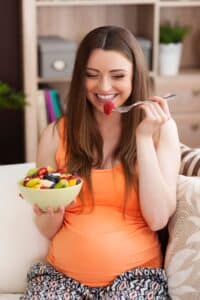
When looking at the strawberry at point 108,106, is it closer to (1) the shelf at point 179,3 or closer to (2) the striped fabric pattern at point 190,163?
(2) the striped fabric pattern at point 190,163

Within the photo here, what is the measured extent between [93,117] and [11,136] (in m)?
2.05

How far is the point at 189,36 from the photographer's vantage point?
4152 millimetres

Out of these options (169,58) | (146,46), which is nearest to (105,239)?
(146,46)

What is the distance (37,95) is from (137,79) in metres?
1.84

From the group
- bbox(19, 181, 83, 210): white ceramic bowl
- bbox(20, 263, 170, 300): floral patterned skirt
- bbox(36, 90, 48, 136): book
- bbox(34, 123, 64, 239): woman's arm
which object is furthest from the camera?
bbox(36, 90, 48, 136): book

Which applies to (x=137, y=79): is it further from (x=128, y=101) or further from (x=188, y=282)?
(x=188, y=282)

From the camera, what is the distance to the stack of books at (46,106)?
3658mm

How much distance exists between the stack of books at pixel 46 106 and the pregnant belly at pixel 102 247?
1.88 meters

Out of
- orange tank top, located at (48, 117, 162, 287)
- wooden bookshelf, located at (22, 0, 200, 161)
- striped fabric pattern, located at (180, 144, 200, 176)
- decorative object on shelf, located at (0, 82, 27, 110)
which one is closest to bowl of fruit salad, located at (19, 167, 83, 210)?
orange tank top, located at (48, 117, 162, 287)

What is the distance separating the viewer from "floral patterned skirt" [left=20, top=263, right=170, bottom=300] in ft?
5.67

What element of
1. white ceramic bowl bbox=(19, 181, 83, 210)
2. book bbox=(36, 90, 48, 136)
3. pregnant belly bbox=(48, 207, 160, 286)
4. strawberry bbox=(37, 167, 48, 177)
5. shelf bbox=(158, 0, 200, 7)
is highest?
shelf bbox=(158, 0, 200, 7)

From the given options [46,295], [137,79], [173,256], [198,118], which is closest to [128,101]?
[137,79]

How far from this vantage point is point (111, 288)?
173 centimetres

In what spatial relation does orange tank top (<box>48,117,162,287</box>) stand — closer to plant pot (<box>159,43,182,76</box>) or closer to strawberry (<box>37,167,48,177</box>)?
strawberry (<box>37,167,48,177</box>)
